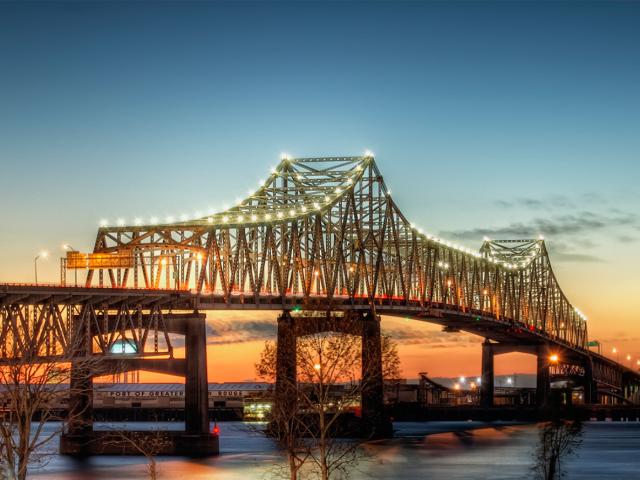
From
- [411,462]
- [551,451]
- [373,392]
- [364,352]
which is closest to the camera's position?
[551,451]

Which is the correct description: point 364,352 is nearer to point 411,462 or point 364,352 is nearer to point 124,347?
point 411,462

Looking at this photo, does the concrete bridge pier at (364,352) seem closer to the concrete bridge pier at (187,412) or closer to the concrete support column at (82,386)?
the concrete bridge pier at (187,412)

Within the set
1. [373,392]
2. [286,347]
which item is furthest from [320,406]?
[373,392]

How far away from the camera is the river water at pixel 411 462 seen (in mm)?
98812

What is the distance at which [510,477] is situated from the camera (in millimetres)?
101875

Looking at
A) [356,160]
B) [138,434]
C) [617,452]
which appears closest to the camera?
[138,434]

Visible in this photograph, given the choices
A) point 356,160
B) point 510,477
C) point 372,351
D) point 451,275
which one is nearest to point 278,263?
point 372,351

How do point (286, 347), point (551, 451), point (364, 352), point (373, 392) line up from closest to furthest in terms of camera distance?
point (551, 451), point (286, 347), point (364, 352), point (373, 392)

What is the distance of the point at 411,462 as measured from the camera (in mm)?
114688

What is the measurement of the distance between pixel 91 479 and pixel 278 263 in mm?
50700

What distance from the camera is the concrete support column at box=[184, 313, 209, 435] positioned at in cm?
11062

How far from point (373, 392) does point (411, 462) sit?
76.5ft

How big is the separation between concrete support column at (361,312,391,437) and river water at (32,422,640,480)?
1893mm

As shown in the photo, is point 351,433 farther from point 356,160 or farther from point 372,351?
point 356,160
